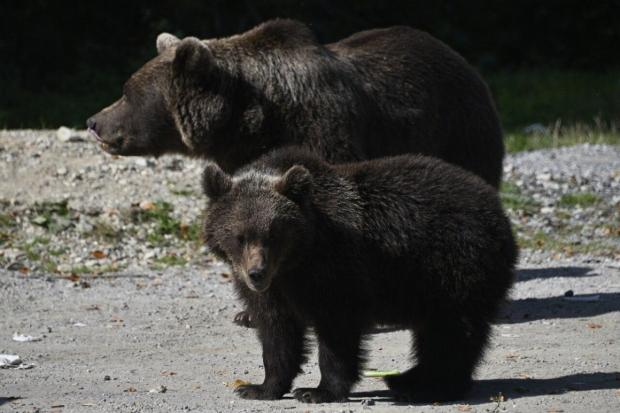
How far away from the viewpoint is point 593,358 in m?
7.87

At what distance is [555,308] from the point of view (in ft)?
32.1

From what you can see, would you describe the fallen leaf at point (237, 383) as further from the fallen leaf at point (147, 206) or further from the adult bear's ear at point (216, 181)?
the fallen leaf at point (147, 206)

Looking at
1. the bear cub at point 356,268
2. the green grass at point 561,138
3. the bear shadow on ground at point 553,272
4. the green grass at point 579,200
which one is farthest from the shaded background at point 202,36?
the bear cub at point 356,268

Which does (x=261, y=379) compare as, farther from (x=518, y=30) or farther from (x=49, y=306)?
(x=518, y=30)

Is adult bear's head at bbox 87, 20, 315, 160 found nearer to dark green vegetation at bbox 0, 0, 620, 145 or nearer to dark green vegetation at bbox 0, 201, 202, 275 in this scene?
dark green vegetation at bbox 0, 201, 202, 275

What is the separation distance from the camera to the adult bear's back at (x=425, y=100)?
32.3 feet

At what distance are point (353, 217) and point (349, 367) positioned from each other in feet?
2.85

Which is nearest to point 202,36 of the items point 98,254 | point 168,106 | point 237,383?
point 98,254

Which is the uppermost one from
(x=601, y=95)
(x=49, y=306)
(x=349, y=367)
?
(x=349, y=367)

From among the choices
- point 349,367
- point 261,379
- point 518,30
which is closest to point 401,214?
point 349,367

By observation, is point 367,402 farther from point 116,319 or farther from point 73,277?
point 73,277

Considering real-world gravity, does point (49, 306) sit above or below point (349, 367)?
below

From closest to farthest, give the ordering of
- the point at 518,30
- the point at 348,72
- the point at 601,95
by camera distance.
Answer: the point at 348,72, the point at 601,95, the point at 518,30

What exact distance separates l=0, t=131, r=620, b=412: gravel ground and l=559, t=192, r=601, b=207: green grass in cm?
2
